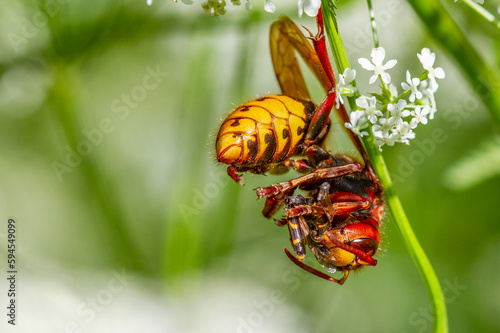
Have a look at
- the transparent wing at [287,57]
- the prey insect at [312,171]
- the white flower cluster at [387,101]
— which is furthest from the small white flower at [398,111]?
the transparent wing at [287,57]

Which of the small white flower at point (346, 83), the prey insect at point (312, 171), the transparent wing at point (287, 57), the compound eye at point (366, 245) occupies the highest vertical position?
the transparent wing at point (287, 57)

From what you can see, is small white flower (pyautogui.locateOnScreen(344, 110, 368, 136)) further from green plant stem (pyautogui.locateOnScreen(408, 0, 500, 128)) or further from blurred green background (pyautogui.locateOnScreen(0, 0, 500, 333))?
blurred green background (pyautogui.locateOnScreen(0, 0, 500, 333))

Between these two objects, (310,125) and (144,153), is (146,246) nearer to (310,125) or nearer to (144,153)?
(144,153)

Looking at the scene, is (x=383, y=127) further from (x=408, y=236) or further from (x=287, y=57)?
(x=287, y=57)

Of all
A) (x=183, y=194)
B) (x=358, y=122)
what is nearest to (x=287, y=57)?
(x=358, y=122)

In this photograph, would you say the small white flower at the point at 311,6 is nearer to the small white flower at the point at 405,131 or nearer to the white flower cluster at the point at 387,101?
the white flower cluster at the point at 387,101

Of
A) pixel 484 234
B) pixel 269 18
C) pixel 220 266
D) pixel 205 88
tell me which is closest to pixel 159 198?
pixel 220 266

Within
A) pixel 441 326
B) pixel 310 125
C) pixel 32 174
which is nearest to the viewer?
pixel 441 326
